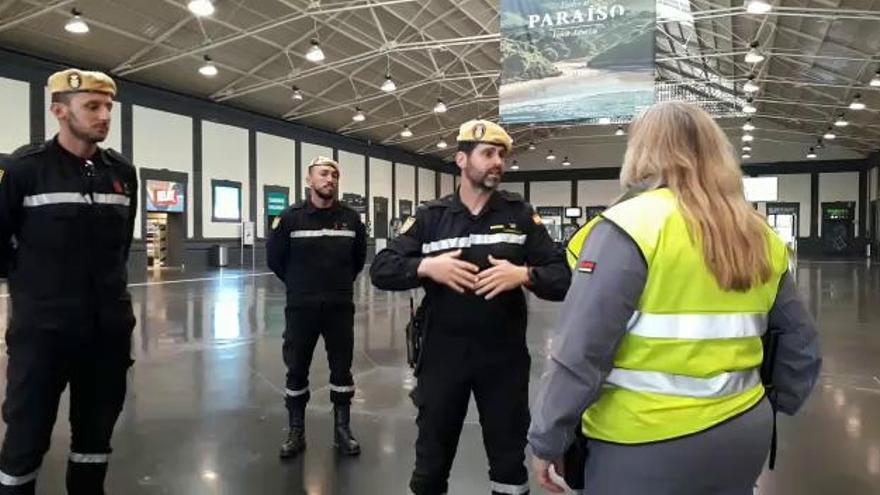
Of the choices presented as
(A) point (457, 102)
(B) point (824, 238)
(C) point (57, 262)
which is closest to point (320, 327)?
(C) point (57, 262)

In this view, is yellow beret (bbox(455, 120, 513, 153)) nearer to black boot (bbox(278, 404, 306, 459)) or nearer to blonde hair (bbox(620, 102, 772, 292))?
blonde hair (bbox(620, 102, 772, 292))

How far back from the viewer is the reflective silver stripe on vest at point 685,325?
125 cm

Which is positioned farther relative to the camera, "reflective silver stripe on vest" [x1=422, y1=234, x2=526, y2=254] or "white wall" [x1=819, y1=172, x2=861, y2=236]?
"white wall" [x1=819, y1=172, x2=861, y2=236]

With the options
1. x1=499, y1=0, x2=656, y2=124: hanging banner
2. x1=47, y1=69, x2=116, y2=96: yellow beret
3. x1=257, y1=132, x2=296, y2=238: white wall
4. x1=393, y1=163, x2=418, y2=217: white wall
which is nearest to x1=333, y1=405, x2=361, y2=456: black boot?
x1=47, y1=69, x2=116, y2=96: yellow beret

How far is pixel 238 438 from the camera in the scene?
148 inches

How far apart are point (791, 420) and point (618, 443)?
3434 millimetres

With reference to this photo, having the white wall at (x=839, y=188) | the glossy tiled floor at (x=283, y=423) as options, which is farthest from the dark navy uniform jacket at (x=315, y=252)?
the white wall at (x=839, y=188)

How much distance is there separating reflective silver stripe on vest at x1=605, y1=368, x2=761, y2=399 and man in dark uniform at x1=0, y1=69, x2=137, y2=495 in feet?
6.32

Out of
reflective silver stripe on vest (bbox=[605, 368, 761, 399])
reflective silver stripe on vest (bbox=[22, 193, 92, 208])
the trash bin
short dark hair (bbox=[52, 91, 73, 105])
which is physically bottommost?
the trash bin

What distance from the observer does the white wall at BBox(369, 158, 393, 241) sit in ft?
91.8

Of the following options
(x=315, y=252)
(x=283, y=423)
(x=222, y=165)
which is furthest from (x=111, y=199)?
(x=222, y=165)

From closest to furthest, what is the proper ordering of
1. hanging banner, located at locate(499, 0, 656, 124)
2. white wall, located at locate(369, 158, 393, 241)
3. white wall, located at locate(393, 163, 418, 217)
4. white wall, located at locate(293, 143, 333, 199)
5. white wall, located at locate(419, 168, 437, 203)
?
hanging banner, located at locate(499, 0, 656, 124) < white wall, located at locate(293, 143, 333, 199) < white wall, located at locate(369, 158, 393, 241) < white wall, located at locate(393, 163, 418, 217) < white wall, located at locate(419, 168, 437, 203)

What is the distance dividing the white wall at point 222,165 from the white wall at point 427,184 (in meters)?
11.9

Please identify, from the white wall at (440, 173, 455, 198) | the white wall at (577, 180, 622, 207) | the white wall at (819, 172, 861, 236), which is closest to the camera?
the white wall at (819, 172, 861, 236)
